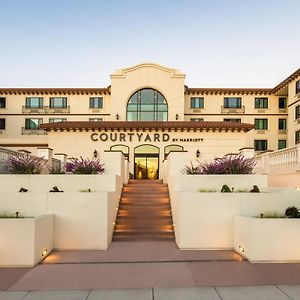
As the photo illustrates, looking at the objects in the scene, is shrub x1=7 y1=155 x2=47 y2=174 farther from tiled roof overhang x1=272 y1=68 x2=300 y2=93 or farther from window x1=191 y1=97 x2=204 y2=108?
tiled roof overhang x1=272 y1=68 x2=300 y2=93

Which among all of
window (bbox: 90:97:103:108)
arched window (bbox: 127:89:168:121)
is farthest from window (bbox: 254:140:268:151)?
window (bbox: 90:97:103:108)

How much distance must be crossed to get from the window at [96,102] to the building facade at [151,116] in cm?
13

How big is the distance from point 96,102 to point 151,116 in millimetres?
8203

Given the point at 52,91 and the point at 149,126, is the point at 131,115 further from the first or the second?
the point at 52,91

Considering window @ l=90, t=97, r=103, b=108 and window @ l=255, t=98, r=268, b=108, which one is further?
window @ l=255, t=98, r=268, b=108

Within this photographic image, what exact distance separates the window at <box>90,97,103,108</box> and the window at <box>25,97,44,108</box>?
6542 millimetres

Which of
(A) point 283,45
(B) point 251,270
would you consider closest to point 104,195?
(B) point 251,270

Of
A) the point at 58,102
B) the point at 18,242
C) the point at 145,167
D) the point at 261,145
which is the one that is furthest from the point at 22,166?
the point at 261,145

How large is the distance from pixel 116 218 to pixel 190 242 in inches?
145

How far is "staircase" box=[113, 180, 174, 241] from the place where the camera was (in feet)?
34.7

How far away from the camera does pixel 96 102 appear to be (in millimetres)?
34250

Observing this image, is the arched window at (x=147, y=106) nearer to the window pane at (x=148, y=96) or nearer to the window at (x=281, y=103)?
the window pane at (x=148, y=96)

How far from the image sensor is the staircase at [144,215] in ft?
34.7

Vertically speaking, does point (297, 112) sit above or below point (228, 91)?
below
